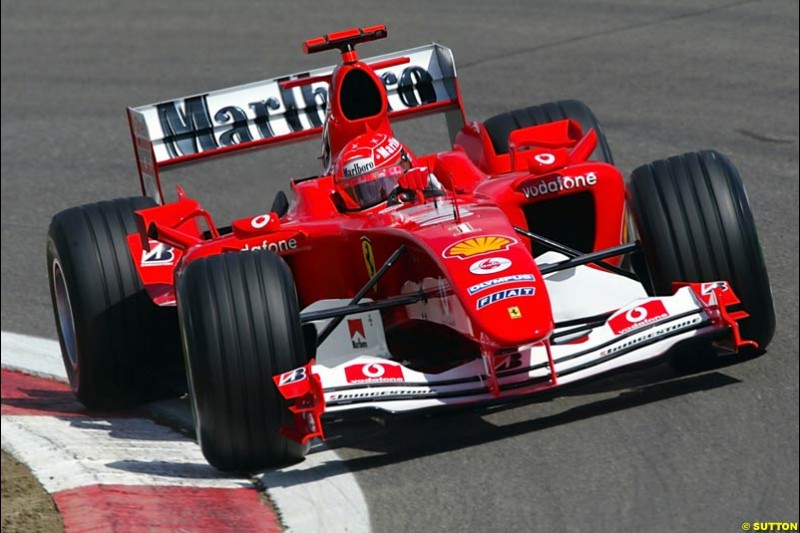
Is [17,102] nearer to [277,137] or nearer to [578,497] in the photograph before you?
[277,137]

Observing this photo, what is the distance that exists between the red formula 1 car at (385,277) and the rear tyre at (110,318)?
11mm

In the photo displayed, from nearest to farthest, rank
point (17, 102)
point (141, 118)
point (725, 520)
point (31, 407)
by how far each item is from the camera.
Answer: point (725, 520), point (31, 407), point (141, 118), point (17, 102)

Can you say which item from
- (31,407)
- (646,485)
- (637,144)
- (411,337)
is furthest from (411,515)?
(637,144)

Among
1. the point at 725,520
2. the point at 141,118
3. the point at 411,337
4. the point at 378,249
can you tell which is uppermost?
the point at 141,118

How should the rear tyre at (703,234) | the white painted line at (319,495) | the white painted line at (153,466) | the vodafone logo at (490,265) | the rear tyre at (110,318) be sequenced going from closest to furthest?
1. the white painted line at (319,495)
2. the white painted line at (153,466)
3. the vodafone logo at (490,265)
4. the rear tyre at (703,234)
5. the rear tyre at (110,318)

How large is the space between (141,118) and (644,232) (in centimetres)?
369

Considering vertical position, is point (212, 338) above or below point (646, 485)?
above

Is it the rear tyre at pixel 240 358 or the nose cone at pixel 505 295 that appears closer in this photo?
the nose cone at pixel 505 295

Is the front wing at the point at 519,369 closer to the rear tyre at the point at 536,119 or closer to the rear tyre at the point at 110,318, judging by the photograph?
the rear tyre at the point at 110,318

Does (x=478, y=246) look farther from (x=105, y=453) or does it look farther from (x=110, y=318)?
(x=110, y=318)

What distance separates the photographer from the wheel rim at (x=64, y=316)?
9203 millimetres

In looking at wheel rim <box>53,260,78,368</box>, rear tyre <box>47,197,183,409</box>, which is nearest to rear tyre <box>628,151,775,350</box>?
rear tyre <box>47,197,183,409</box>

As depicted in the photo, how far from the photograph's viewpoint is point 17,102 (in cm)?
1752

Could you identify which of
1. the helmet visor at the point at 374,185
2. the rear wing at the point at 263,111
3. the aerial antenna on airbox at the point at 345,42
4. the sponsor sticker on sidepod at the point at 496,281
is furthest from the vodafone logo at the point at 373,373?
the rear wing at the point at 263,111
